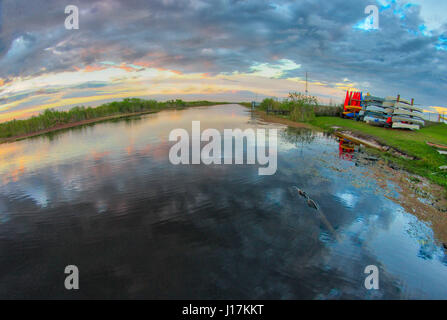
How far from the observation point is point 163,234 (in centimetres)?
621

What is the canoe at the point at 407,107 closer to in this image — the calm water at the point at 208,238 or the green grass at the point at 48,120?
the calm water at the point at 208,238

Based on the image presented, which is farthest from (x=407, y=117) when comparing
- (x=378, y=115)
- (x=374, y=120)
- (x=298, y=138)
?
(x=298, y=138)

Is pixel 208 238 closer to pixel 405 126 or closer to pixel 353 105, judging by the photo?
pixel 405 126

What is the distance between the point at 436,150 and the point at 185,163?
1716cm

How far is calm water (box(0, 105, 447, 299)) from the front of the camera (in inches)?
181

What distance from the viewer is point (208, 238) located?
20.0 ft

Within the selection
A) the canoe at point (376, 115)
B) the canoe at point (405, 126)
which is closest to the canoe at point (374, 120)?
the canoe at point (376, 115)

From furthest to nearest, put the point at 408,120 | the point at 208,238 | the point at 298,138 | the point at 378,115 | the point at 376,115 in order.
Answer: the point at 376,115
the point at 378,115
the point at 408,120
the point at 298,138
the point at 208,238

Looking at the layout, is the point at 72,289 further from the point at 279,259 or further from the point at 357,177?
the point at 357,177

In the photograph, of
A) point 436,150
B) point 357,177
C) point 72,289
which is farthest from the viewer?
point 436,150

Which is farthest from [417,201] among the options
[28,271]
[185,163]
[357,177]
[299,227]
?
[28,271]

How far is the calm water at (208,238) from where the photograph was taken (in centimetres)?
459

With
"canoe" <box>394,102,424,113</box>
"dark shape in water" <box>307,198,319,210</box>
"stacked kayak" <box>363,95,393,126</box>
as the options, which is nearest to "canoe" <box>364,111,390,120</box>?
"stacked kayak" <box>363,95,393,126</box>

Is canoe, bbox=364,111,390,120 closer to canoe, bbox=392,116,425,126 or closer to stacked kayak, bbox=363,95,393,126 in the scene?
stacked kayak, bbox=363,95,393,126
